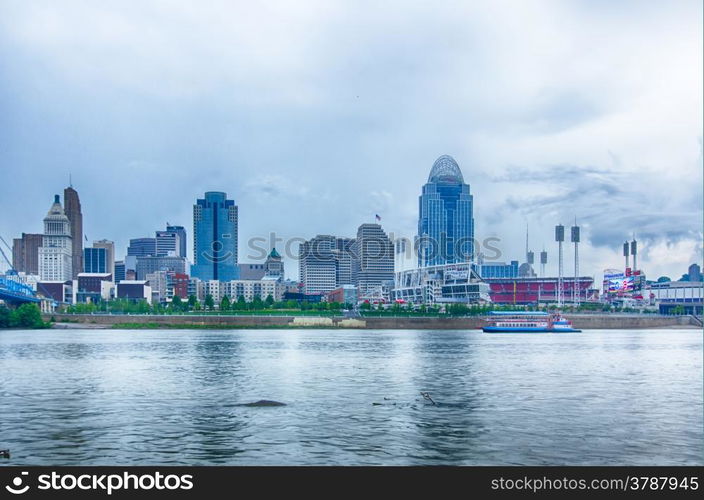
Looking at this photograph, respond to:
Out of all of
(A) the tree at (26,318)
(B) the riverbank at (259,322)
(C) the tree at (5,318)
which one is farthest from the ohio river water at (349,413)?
(B) the riverbank at (259,322)

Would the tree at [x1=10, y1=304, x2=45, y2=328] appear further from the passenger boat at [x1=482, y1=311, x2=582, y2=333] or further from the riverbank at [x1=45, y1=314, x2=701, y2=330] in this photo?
the passenger boat at [x1=482, y1=311, x2=582, y2=333]

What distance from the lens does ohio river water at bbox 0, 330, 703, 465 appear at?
21844mm

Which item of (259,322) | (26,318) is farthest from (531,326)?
(26,318)

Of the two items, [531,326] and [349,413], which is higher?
[349,413]

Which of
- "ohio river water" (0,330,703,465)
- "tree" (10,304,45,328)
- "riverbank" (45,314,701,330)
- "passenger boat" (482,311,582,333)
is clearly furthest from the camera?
"riverbank" (45,314,701,330)

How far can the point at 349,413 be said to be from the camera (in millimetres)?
30047

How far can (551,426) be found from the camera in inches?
1062

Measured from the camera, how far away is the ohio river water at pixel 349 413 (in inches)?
860

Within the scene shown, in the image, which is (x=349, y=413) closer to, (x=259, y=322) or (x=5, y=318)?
(x=259, y=322)

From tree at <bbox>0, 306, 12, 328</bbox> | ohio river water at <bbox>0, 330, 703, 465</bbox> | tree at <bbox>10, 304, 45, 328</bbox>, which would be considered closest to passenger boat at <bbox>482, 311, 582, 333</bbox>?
ohio river water at <bbox>0, 330, 703, 465</bbox>

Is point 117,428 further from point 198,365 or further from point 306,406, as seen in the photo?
point 198,365
